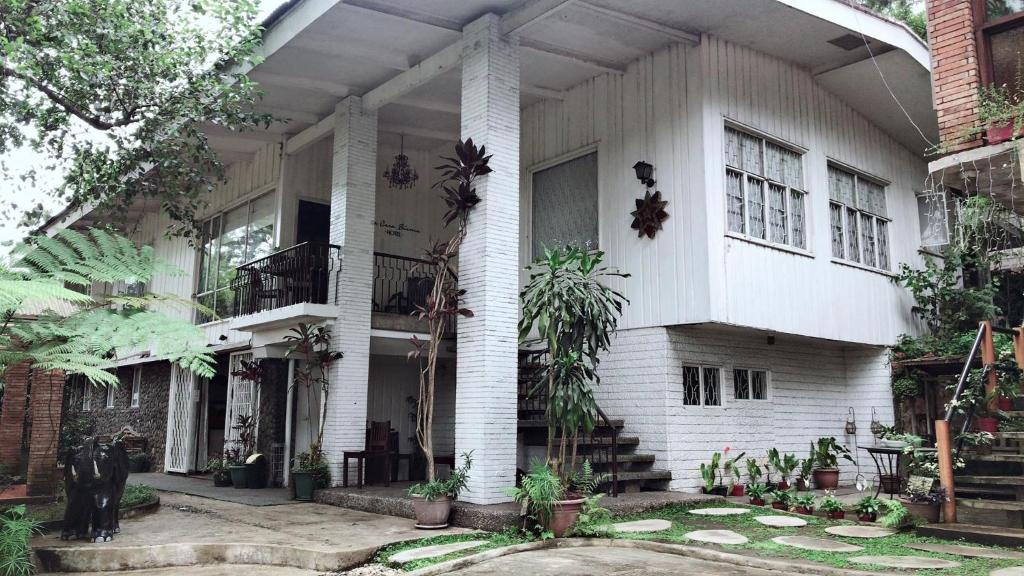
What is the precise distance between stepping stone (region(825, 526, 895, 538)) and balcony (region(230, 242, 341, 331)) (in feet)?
22.6

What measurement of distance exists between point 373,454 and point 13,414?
15.2 ft

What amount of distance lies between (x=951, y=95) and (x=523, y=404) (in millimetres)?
6281

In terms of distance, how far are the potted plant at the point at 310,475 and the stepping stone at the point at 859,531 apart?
6290mm

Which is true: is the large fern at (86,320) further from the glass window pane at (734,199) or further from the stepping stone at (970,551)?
the glass window pane at (734,199)

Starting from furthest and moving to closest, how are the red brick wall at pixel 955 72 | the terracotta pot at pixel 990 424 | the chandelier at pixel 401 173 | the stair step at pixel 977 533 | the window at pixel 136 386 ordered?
1. the window at pixel 136 386
2. the chandelier at pixel 401 173
3. the terracotta pot at pixel 990 424
4. the red brick wall at pixel 955 72
5. the stair step at pixel 977 533

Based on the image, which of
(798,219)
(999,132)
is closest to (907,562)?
(999,132)

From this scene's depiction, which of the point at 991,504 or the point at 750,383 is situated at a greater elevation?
the point at 750,383

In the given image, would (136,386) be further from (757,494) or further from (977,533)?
(977,533)

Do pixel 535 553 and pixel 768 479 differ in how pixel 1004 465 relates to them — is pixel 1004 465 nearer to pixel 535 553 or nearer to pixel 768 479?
pixel 768 479

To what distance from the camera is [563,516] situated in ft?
24.1

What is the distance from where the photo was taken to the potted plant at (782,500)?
8.88 metres

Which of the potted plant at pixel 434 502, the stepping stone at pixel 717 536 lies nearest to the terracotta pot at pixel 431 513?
the potted plant at pixel 434 502

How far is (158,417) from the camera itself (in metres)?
16.7

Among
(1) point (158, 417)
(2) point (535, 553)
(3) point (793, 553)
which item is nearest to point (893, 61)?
(3) point (793, 553)
